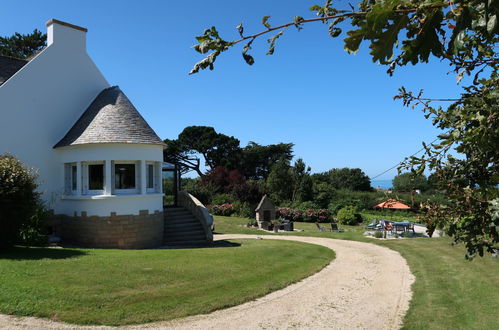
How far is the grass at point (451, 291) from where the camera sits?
776cm

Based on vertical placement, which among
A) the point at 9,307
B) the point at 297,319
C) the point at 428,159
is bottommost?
the point at 297,319

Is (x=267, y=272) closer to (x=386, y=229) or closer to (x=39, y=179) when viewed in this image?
(x=39, y=179)

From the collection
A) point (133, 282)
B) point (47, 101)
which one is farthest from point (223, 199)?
point (133, 282)

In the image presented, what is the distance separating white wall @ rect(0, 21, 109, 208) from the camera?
1639 cm

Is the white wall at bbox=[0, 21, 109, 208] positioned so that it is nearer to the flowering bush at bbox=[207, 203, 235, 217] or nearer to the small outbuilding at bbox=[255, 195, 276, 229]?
the small outbuilding at bbox=[255, 195, 276, 229]

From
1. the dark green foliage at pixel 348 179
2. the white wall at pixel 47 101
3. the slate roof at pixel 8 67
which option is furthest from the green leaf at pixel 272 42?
the dark green foliage at pixel 348 179

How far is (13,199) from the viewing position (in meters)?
12.6

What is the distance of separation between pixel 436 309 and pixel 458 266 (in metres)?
5.35

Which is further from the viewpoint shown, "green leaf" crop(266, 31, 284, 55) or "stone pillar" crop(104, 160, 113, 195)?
"stone pillar" crop(104, 160, 113, 195)

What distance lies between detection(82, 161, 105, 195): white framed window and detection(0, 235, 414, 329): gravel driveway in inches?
404

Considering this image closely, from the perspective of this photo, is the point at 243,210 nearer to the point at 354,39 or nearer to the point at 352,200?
the point at 352,200

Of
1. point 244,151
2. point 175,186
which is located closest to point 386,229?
point 175,186

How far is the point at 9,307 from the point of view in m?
7.48

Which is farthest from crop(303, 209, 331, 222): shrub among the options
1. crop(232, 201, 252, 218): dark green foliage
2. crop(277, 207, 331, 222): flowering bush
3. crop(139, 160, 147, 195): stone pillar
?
crop(139, 160, 147, 195): stone pillar
